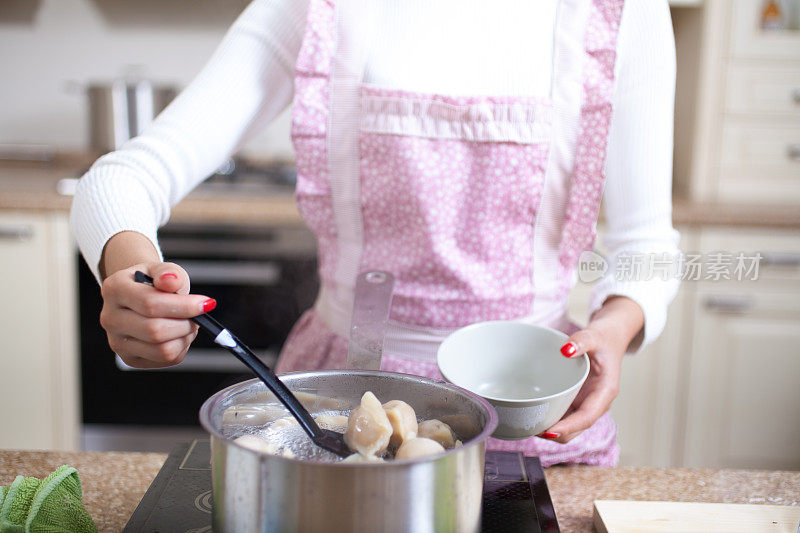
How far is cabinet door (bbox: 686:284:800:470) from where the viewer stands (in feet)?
6.20

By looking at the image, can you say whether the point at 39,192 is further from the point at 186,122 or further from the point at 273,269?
the point at 186,122

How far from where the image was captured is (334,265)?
912 mm

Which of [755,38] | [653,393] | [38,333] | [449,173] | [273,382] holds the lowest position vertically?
[653,393]

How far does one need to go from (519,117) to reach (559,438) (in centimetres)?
37

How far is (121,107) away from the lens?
6.83 feet

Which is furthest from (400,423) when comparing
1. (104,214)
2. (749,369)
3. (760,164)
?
(760,164)

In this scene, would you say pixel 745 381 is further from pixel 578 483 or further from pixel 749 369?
pixel 578 483

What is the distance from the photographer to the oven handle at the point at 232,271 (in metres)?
1.83

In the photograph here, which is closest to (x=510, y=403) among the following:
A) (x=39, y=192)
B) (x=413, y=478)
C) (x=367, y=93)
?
(x=413, y=478)

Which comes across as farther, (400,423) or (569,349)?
(569,349)

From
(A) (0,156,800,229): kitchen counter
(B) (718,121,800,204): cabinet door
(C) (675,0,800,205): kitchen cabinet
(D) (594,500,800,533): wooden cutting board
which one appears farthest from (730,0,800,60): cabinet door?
(D) (594,500,800,533): wooden cutting board

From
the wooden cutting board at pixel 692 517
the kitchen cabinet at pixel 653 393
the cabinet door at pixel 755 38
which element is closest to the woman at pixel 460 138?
the wooden cutting board at pixel 692 517

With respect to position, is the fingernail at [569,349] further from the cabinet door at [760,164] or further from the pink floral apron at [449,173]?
the cabinet door at [760,164]

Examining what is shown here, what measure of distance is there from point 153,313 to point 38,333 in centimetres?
150
